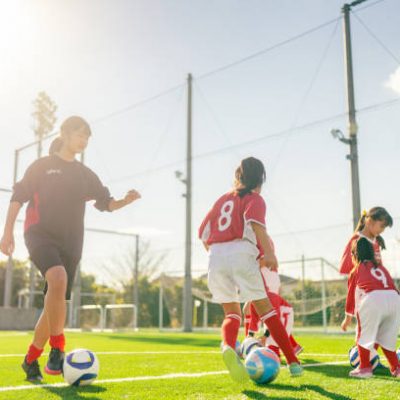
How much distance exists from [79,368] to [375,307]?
2.30 meters

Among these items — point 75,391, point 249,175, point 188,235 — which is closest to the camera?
point 75,391

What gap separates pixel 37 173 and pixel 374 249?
8.99ft

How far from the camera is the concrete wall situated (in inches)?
795

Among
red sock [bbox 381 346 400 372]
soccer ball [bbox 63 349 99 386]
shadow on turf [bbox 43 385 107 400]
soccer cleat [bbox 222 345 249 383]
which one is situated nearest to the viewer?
shadow on turf [bbox 43 385 107 400]

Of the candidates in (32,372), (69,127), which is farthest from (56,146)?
(32,372)

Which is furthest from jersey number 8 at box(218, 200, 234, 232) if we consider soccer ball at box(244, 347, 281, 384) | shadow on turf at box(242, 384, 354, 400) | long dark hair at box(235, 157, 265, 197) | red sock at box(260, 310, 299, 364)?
shadow on turf at box(242, 384, 354, 400)

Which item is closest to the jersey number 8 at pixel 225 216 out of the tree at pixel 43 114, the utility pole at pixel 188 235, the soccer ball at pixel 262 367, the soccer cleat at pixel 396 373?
the soccer ball at pixel 262 367

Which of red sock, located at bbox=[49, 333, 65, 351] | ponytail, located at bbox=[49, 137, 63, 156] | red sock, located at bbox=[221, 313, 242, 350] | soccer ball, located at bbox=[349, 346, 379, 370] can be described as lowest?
soccer ball, located at bbox=[349, 346, 379, 370]

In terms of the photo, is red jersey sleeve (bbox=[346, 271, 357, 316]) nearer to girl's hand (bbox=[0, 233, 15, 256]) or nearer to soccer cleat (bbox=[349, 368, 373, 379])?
soccer cleat (bbox=[349, 368, 373, 379])

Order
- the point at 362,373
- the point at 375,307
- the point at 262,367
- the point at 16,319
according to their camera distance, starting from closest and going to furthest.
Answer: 1. the point at 262,367
2. the point at 362,373
3. the point at 375,307
4. the point at 16,319

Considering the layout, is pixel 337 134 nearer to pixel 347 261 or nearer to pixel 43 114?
pixel 347 261

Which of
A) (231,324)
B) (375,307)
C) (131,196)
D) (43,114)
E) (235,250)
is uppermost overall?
(43,114)

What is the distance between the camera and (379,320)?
170 inches

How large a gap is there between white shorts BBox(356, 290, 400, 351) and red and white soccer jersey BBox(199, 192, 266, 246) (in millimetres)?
1180
